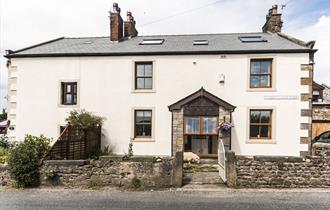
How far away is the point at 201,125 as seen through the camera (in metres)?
12.6

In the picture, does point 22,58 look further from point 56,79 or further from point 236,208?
point 236,208

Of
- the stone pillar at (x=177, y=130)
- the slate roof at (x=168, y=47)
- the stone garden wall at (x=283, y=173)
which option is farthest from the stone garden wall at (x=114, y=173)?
the slate roof at (x=168, y=47)

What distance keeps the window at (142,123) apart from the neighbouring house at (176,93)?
6 cm

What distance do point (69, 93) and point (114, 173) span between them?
7.73m

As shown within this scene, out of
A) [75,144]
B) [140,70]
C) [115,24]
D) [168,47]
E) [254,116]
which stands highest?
[115,24]

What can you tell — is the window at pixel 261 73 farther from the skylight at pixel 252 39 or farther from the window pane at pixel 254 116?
the skylight at pixel 252 39

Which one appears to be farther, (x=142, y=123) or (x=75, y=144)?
(x=142, y=123)

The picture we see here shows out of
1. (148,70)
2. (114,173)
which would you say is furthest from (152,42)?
(114,173)

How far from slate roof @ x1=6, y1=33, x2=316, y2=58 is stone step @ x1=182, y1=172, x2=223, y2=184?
6808 mm

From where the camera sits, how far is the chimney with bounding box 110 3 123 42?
51.3 feet

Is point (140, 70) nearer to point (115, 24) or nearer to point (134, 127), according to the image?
point (134, 127)

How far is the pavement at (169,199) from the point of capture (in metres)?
6.43

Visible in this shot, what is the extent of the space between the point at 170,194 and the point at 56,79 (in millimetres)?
10198

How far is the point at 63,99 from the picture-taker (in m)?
14.1
